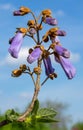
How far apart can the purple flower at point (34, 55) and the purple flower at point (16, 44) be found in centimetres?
16

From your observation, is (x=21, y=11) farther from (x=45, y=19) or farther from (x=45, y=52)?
(x=45, y=52)

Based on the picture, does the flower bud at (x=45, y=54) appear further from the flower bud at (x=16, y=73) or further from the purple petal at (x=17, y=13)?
the purple petal at (x=17, y=13)

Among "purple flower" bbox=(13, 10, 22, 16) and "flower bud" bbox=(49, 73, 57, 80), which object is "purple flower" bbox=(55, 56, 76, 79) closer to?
"flower bud" bbox=(49, 73, 57, 80)

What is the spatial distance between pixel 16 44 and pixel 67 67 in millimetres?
425

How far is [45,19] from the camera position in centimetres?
354

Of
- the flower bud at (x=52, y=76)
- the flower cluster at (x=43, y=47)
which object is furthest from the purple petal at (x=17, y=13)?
the flower bud at (x=52, y=76)

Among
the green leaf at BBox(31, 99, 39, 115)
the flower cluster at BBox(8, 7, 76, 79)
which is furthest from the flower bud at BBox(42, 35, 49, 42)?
the green leaf at BBox(31, 99, 39, 115)

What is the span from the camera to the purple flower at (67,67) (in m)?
3.47

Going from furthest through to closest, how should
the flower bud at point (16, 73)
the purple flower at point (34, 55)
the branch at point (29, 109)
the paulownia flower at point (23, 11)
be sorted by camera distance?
the paulownia flower at point (23, 11), the flower bud at point (16, 73), the purple flower at point (34, 55), the branch at point (29, 109)

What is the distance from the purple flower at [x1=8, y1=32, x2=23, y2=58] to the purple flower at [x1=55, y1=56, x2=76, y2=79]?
308mm

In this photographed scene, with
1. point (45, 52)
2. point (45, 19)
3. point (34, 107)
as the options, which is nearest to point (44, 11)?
point (45, 19)

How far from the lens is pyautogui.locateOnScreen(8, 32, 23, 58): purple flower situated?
138 inches

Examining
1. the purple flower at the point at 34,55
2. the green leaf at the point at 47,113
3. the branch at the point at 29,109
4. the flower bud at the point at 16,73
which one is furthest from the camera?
the flower bud at the point at 16,73

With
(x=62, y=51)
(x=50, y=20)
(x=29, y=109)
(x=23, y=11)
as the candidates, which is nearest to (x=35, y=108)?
(x=29, y=109)
